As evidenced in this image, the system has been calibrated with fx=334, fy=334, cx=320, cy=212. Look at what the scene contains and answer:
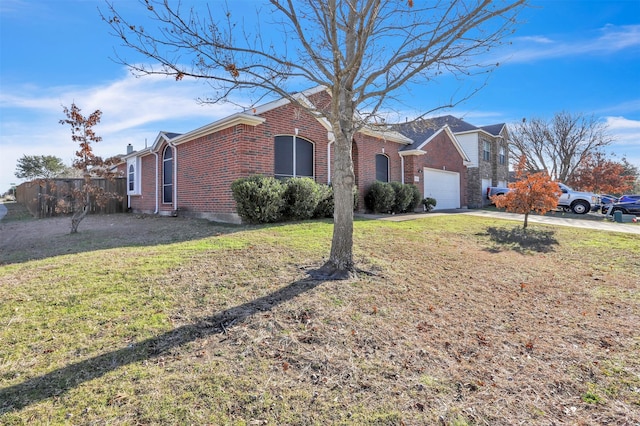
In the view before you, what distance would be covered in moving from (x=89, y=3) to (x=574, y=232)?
1295 cm

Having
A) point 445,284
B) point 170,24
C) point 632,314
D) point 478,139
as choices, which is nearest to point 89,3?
point 170,24

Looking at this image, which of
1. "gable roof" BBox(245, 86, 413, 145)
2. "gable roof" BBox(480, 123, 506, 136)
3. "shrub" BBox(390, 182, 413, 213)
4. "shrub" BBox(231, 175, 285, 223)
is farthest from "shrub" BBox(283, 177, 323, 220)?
"gable roof" BBox(480, 123, 506, 136)

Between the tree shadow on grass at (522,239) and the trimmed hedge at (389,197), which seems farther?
the trimmed hedge at (389,197)

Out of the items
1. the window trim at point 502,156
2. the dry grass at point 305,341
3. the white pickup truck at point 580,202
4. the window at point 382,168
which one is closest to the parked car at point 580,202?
the white pickup truck at point 580,202

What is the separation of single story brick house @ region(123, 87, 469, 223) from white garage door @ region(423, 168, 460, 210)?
0.12 metres

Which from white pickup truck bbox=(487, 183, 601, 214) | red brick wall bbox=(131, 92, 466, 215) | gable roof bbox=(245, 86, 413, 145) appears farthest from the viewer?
white pickup truck bbox=(487, 183, 601, 214)

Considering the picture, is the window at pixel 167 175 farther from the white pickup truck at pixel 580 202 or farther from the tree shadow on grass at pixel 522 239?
the white pickup truck at pixel 580 202

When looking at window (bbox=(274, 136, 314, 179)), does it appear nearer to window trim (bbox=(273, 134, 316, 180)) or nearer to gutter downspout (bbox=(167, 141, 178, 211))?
window trim (bbox=(273, 134, 316, 180))

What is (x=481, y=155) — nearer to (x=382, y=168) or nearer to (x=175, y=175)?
(x=382, y=168)

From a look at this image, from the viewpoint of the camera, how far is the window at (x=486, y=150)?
2693 cm

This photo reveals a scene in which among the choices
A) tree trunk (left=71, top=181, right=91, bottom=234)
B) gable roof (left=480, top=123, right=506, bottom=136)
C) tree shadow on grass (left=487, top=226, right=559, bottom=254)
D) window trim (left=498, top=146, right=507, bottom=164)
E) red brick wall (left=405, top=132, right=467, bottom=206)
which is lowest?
tree shadow on grass (left=487, top=226, right=559, bottom=254)

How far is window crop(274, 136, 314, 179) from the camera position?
11.8 m

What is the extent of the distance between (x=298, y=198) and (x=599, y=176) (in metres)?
32.7

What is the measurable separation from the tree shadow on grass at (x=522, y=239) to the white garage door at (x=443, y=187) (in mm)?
7829
